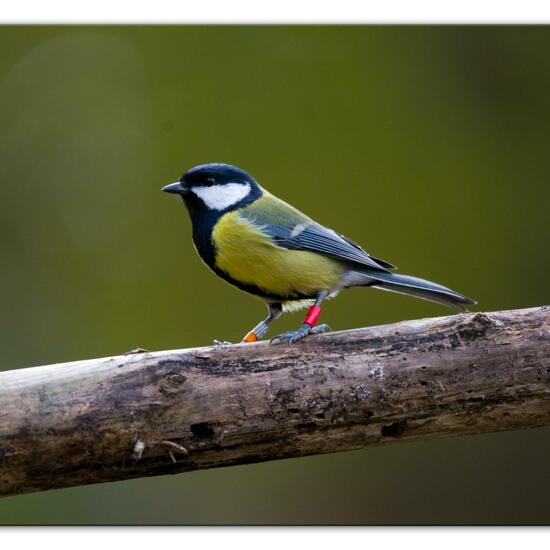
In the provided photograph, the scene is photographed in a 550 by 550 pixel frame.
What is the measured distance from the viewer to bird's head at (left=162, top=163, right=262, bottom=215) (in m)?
2.23

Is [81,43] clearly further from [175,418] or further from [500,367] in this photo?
[500,367]

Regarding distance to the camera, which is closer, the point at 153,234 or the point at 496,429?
the point at 496,429

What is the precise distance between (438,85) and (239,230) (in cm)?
114

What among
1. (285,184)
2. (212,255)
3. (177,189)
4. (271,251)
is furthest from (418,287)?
(285,184)

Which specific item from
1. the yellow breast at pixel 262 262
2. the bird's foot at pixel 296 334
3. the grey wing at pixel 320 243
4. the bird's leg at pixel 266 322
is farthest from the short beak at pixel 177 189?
the bird's foot at pixel 296 334

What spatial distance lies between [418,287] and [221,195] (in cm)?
61

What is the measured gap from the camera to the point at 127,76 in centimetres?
303

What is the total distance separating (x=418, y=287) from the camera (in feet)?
7.20

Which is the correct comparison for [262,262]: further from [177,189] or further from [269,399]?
[269,399]

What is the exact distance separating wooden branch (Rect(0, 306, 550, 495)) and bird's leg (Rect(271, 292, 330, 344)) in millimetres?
32

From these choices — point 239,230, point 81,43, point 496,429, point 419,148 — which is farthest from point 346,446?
point 81,43

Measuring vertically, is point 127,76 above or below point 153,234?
above

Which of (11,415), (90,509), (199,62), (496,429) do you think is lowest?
(90,509)

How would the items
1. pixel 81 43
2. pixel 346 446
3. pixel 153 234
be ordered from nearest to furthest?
pixel 346 446, pixel 81 43, pixel 153 234
